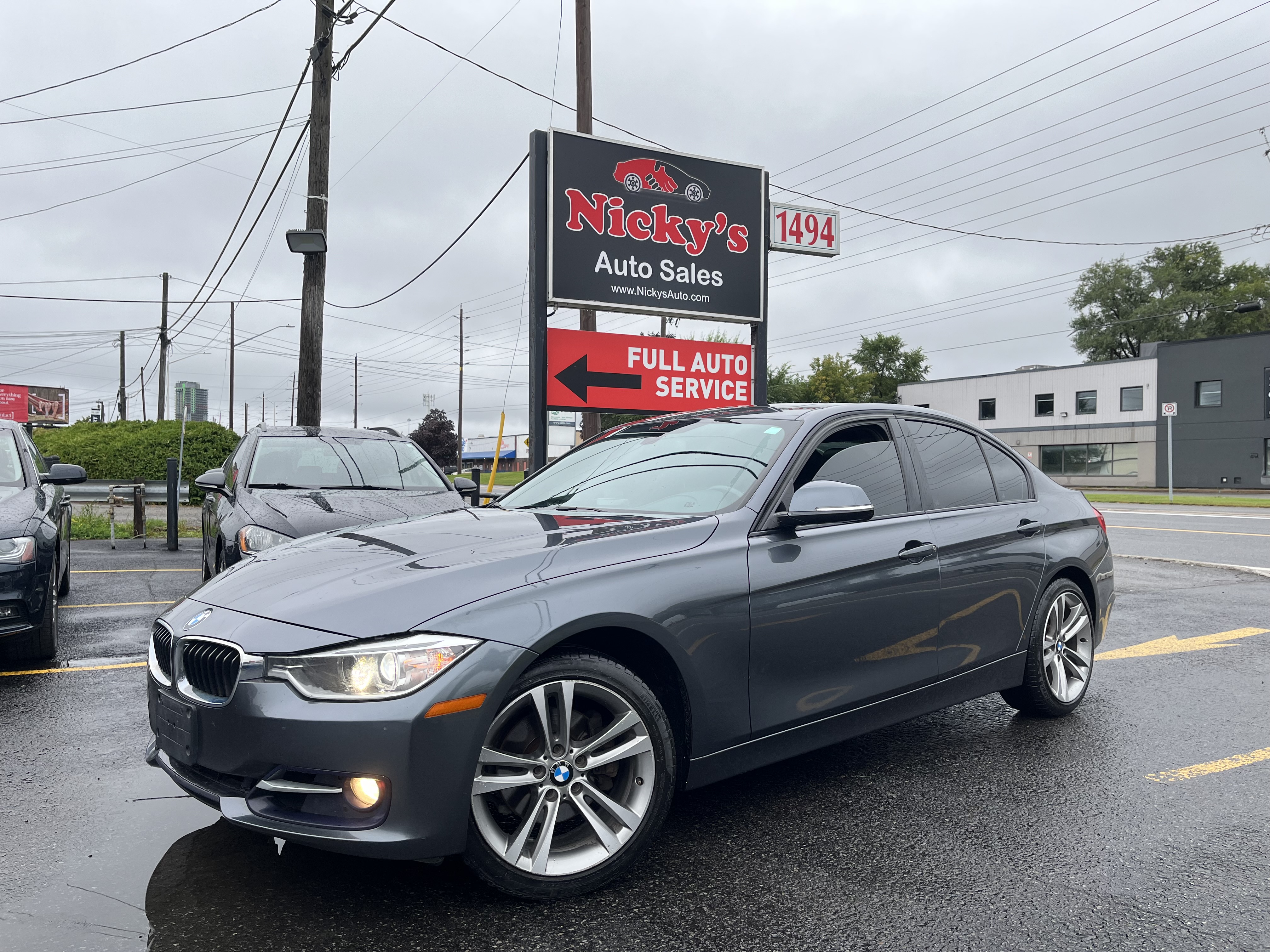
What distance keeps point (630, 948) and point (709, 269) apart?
8.92m

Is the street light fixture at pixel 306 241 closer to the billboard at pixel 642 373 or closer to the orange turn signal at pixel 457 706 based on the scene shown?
the billboard at pixel 642 373

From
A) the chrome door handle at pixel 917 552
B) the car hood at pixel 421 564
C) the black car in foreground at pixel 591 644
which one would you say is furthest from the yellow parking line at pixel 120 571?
the chrome door handle at pixel 917 552

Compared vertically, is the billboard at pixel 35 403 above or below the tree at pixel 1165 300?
below

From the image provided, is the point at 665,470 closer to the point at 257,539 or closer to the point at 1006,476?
the point at 1006,476

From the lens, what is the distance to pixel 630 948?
2.49m

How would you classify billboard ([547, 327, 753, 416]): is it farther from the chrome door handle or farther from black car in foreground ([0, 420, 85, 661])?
the chrome door handle

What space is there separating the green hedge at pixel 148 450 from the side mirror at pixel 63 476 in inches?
566

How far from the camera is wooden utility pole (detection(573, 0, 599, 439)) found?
45.5ft

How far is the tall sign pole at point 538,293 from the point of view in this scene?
9.33 meters

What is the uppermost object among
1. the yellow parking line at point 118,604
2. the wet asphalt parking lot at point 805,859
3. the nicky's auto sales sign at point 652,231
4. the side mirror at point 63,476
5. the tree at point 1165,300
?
the tree at point 1165,300

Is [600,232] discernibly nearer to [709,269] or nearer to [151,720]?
[709,269]

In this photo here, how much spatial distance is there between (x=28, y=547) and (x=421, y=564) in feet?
12.1

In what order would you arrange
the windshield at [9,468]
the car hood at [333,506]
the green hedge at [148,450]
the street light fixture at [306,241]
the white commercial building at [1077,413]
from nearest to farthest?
the windshield at [9,468]
the car hood at [333,506]
the street light fixture at [306,241]
the green hedge at [148,450]
the white commercial building at [1077,413]

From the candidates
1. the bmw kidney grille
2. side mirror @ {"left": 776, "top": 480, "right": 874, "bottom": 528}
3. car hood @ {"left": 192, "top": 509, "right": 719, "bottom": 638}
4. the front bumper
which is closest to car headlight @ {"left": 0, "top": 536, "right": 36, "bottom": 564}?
car hood @ {"left": 192, "top": 509, "right": 719, "bottom": 638}
